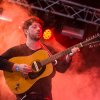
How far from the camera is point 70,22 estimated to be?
626 centimetres

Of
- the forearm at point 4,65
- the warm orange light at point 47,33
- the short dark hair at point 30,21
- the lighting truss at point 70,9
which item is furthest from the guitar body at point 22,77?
the warm orange light at point 47,33

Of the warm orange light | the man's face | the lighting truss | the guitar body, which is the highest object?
the lighting truss

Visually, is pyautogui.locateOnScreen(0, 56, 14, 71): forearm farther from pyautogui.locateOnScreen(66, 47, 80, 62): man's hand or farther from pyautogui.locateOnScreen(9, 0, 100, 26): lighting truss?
pyautogui.locateOnScreen(9, 0, 100, 26): lighting truss

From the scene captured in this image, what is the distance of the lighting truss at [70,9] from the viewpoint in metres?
5.82

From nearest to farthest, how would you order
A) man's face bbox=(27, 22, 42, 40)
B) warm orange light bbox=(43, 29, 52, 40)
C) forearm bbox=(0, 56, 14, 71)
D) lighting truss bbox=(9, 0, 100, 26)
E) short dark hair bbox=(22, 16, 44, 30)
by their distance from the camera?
forearm bbox=(0, 56, 14, 71) → man's face bbox=(27, 22, 42, 40) → short dark hair bbox=(22, 16, 44, 30) → lighting truss bbox=(9, 0, 100, 26) → warm orange light bbox=(43, 29, 52, 40)

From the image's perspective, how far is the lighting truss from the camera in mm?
5824

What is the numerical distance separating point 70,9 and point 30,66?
2.73 meters

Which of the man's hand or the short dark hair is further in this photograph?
the short dark hair

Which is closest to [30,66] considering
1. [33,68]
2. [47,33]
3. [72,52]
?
[33,68]

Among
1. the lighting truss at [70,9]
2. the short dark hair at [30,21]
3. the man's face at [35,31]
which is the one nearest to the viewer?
the man's face at [35,31]

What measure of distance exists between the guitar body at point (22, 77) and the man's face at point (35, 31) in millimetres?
216

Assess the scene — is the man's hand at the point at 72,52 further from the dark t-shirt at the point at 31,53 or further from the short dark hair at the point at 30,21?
the short dark hair at the point at 30,21

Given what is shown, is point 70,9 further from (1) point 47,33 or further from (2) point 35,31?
(2) point 35,31

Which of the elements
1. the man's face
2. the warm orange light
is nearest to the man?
the man's face
